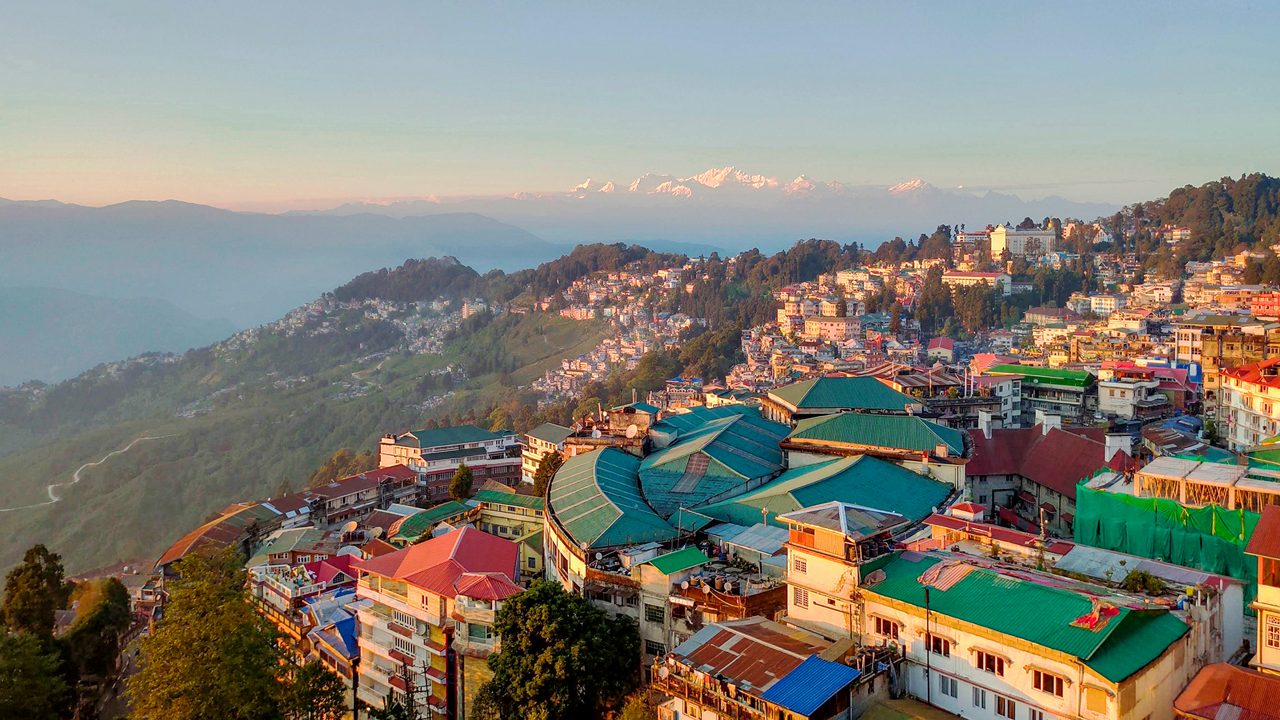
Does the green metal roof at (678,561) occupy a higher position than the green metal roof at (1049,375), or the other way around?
the green metal roof at (1049,375)

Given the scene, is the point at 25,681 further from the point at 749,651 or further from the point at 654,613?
the point at 749,651

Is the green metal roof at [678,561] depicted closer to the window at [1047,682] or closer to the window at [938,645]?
the window at [938,645]

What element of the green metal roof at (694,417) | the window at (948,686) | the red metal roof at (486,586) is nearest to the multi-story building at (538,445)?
the green metal roof at (694,417)

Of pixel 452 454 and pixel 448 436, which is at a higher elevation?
pixel 448 436

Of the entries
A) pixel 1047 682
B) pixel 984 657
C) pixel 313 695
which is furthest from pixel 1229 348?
pixel 313 695

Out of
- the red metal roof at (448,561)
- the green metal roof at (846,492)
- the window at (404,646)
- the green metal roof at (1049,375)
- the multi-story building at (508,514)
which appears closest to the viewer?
the red metal roof at (448,561)

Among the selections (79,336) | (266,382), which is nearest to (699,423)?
(266,382)
